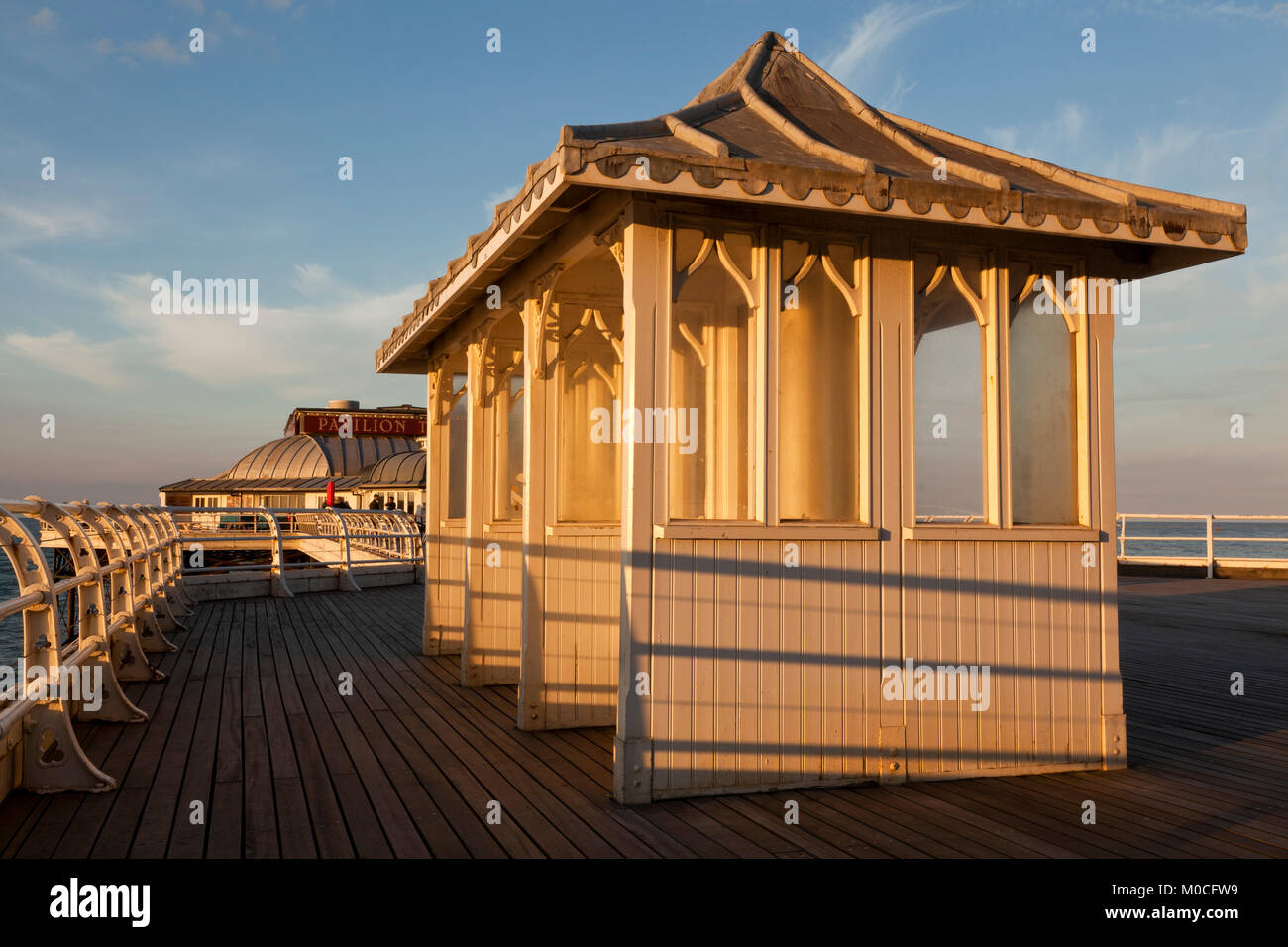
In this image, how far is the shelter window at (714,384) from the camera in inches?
177

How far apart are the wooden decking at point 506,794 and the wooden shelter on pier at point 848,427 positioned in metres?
0.34

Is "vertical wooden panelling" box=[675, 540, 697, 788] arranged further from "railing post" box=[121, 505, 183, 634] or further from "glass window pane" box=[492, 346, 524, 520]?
"railing post" box=[121, 505, 183, 634]

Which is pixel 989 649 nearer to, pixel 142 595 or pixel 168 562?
pixel 142 595

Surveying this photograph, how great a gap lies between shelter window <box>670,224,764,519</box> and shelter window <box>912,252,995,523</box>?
870 mm

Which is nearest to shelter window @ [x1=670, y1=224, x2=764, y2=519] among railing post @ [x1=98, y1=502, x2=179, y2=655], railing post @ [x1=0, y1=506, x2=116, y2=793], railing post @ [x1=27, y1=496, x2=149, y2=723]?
railing post @ [x1=0, y1=506, x2=116, y2=793]

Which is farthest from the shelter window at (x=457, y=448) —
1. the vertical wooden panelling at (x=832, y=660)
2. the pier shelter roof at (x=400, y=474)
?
the pier shelter roof at (x=400, y=474)

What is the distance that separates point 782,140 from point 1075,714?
3219 mm

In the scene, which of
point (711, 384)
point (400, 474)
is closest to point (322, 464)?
point (400, 474)

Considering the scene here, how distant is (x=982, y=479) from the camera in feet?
15.9

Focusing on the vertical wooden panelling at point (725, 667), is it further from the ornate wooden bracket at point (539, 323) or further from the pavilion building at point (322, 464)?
the pavilion building at point (322, 464)

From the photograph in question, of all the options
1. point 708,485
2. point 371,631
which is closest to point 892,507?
point 708,485

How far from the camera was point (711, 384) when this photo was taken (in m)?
5.33

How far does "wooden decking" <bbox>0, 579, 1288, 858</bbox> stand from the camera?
3625 mm

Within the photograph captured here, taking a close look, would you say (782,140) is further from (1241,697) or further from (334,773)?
(1241,697)
